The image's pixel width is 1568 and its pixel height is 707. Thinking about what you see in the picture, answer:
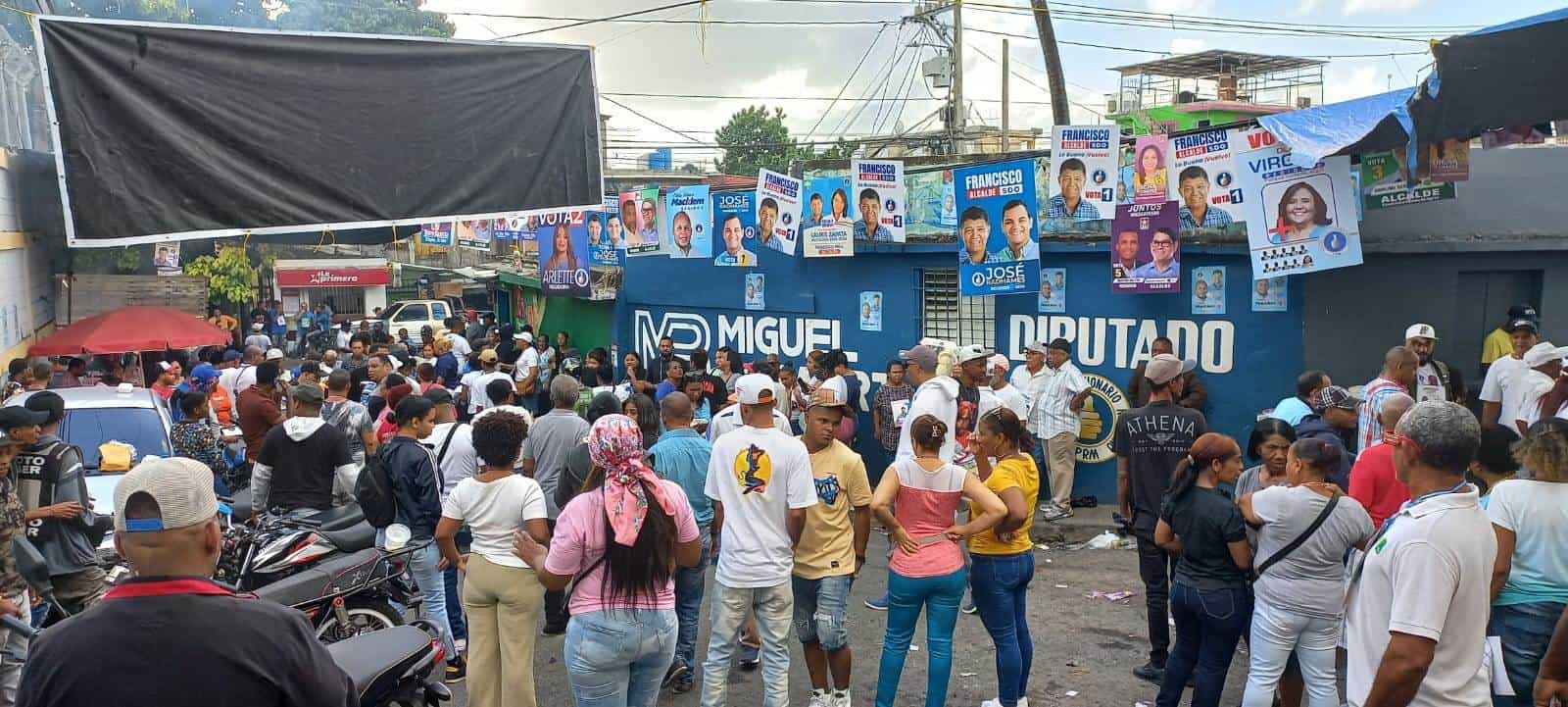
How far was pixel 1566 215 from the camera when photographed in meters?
11.0

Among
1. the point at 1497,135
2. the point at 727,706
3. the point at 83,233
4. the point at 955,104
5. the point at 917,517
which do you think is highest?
the point at 955,104

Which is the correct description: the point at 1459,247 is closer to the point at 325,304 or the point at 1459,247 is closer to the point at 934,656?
the point at 934,656

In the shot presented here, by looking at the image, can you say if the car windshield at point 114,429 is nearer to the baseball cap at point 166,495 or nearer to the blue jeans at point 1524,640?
the baseball cap at point 166,495

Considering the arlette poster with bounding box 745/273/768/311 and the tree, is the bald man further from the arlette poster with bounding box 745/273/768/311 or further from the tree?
the tree

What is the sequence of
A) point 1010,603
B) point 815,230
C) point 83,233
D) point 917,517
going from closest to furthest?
point 83,233 < point 917,517 < point 1010,603 < point 815,230

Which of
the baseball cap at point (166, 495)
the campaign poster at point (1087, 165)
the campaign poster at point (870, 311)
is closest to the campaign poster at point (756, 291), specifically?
the campaign poster at point (870, 311)

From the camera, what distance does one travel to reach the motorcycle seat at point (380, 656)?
4.70 metres

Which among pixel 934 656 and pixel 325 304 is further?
pixel 325 304

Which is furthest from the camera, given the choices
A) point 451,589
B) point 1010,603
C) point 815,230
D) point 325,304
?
point 325,304

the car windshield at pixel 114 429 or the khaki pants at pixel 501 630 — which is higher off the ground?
the car windshield at pixel 114 429

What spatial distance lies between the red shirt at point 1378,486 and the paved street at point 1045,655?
4.94 ft

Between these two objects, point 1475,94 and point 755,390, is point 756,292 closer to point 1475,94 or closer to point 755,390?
point 755,390

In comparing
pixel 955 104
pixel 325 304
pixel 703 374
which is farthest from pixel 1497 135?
pixel 325 304

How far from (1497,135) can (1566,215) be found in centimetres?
350
